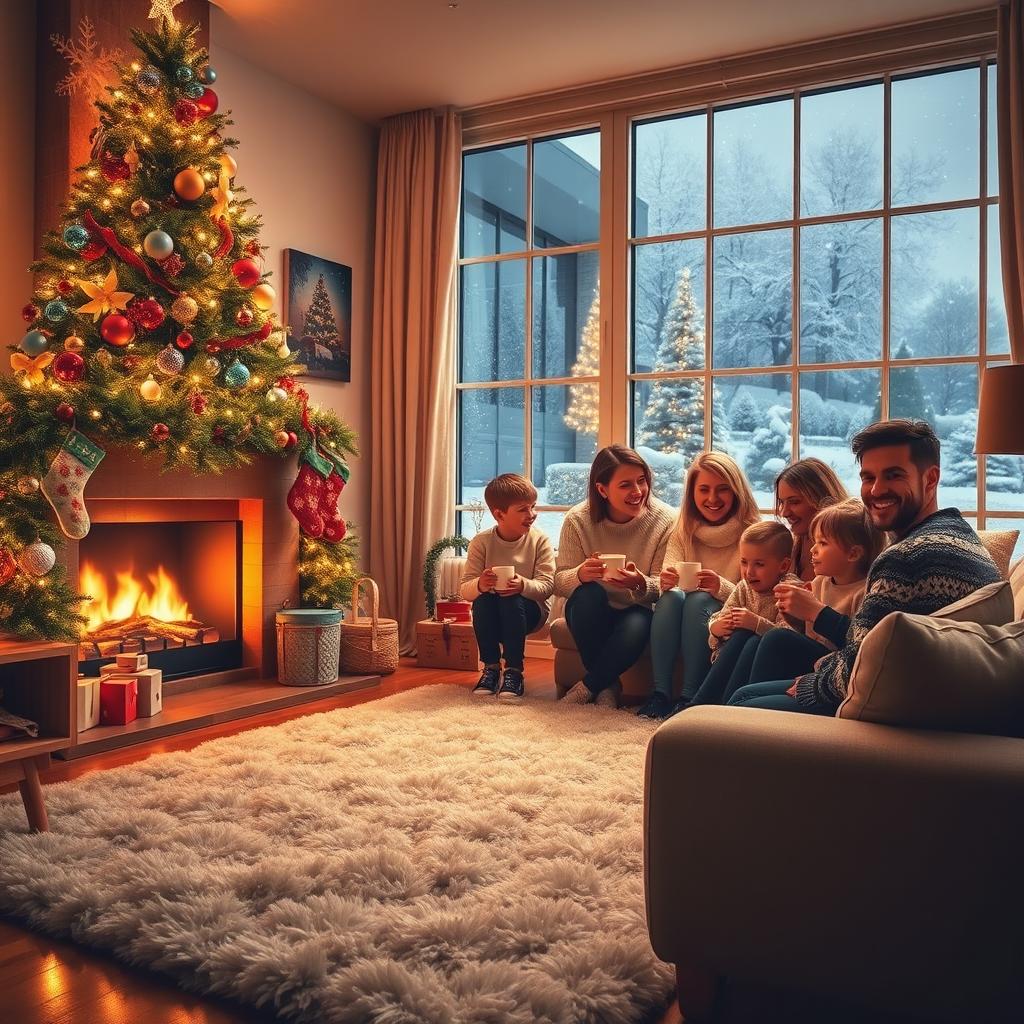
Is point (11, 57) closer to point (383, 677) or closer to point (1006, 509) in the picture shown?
point (383, 677)

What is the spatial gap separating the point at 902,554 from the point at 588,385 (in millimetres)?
3285

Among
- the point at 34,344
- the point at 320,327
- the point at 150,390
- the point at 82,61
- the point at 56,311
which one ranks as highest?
the point at 82,61

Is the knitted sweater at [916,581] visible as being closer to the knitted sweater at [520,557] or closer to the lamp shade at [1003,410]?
the lamp shade at [1003,410]

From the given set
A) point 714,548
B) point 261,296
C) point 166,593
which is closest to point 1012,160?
point 714,548

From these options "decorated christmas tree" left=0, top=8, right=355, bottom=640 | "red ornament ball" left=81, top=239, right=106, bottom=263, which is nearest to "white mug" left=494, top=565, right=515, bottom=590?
"decorated christmas tree" left=0, top=8, right=355, bottom=640

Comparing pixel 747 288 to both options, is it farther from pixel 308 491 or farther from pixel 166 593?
pixel 166 593

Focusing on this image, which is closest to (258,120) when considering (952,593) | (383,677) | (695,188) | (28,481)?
(695,188)

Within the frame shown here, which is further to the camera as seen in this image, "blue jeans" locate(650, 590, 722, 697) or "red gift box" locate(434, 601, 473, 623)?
"red gift box" locate(434, 601, 473, 623)

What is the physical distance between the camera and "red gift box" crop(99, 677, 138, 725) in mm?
3121

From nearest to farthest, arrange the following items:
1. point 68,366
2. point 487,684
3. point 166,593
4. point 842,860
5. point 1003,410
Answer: point 842,860, point 1003,410, point 68,366, point 487,684, point 166,593

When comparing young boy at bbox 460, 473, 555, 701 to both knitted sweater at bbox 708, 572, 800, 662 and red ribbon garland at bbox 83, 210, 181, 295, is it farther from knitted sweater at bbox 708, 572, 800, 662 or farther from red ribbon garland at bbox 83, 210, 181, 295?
red ribbon garland at bbox 83, 210, 181, 295

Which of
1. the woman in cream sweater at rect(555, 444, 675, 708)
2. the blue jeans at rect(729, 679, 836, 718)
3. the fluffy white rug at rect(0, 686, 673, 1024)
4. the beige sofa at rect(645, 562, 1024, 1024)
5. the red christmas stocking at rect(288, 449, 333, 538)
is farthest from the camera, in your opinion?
the red christmas stocking at rect(288, 449, 333, 538)

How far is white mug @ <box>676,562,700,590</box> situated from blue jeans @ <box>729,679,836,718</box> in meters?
0.97

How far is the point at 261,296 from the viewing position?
3.54m
